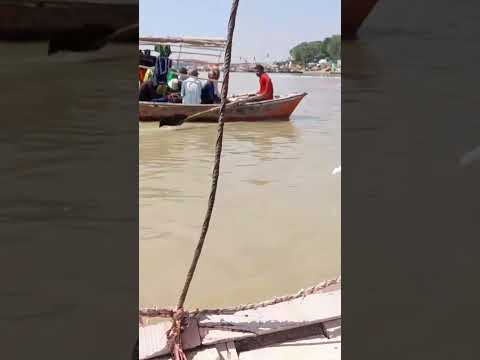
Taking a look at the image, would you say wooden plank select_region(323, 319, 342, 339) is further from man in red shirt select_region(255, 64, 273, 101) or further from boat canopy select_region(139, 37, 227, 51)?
boat canopy select_region(139, 37, 227, 51)

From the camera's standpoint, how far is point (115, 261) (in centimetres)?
140

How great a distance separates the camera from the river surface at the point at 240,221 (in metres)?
2.00

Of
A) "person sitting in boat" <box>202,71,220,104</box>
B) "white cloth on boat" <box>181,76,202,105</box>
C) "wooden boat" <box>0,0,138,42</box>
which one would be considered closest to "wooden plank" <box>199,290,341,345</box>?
"wooden boat" <box>0,0,138,42</box>

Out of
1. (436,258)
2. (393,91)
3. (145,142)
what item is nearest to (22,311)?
(436,258)

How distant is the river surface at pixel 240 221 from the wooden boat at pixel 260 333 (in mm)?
577

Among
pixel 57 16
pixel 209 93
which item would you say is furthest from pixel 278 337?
pixel 209 93

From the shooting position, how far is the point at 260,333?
1.19 metres

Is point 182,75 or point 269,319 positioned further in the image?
point 182,75

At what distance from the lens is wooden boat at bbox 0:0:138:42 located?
3.54 m

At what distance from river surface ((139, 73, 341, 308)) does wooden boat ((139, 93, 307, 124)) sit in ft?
2.74

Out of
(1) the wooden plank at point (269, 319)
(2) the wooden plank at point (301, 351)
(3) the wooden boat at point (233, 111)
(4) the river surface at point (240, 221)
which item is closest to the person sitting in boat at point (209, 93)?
(3) the wooden boat at point (233, 111)

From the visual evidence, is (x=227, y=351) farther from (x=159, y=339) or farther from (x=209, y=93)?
(x=209, y=93)

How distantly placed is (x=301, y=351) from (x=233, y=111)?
5.48 meters

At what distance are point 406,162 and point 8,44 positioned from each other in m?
5.03
